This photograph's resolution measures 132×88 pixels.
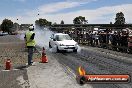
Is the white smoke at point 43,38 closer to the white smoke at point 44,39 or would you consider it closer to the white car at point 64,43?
the white smoke at point 44,39

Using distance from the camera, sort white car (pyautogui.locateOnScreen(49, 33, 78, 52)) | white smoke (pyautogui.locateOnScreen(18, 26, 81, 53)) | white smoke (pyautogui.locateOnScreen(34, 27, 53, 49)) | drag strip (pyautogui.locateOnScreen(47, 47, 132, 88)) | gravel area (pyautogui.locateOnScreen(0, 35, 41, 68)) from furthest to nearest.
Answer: white smoke (pyautogui.locateOnScreen(34, 27, 53, 49))
white smoke (pyautogui.locateOnScreen(18, 26, 81, 53))
white car (pyautogui.locateOnScreen(49, 33, 78, 52))
gravel area (pyautogui.locateOnScreen(0, 35, 41, 68))
drag strip (pyautogui.locateOnScreen(47, 47, 132, 88))

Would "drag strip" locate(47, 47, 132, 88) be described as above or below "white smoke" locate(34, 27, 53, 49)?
above

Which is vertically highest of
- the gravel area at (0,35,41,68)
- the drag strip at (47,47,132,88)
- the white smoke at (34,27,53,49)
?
the drag strip at (47,47,132,88)

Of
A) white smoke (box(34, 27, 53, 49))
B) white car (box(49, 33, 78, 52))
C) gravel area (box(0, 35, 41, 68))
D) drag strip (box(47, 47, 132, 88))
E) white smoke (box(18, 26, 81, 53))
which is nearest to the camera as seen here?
drag strip (box(47, 47, 132, 88))

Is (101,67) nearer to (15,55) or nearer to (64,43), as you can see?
(15,55)

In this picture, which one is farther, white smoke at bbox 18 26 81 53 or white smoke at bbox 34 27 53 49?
white smoke at bbox 34 27 53 49

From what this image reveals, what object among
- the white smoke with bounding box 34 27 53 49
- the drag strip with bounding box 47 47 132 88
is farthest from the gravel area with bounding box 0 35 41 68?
the white smoke with bounding box 34 27 53 49

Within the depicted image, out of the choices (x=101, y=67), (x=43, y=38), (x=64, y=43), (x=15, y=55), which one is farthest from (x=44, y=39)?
(x=101, y=67)

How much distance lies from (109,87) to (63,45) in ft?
60.0

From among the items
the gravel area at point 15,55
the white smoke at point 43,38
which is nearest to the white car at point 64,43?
the gravel area at point 15,55

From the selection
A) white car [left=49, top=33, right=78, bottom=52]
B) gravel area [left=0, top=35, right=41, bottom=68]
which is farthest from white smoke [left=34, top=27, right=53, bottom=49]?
white car [left=49, top=33, right=78, bottom=52]

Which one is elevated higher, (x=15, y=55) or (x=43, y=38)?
(x=15, y=55)

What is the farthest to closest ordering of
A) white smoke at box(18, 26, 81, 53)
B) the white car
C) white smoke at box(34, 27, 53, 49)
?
white smoke at box(34, 27, 53, 49), white smoke at box(18, 26, 81, 53), the white car

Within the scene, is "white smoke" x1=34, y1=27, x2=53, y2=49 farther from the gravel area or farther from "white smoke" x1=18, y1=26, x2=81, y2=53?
the gravel area
